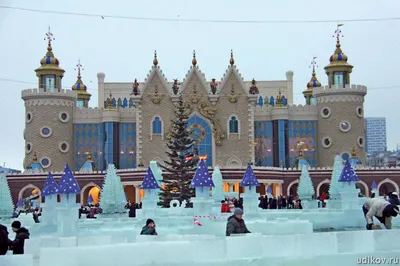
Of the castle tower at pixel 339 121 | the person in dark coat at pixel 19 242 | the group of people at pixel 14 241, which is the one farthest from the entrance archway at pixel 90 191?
the person in dark coat at pixel 19 242

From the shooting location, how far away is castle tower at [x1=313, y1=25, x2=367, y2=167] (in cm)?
6328

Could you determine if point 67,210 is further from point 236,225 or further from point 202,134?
point 202,134

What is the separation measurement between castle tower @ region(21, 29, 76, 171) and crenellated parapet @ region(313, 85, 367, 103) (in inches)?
879

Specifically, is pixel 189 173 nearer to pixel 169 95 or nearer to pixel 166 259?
pixel 169 95

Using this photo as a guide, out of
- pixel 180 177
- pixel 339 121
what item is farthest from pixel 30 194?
pixel 339 121

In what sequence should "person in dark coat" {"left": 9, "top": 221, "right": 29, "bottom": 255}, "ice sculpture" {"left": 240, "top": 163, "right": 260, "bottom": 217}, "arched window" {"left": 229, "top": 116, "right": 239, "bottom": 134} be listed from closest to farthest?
"person in dark coat" {"left": 9, "top": 221, "right": 29, "bottom": 255}
"ice sculpture" {"left": 240, "top": 163, "right": 260, "bottom": 217}
"arched window" {"left": 229, "top": 116, "right": 239, "bottom": 134}

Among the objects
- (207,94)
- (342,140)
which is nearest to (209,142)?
(207,94)

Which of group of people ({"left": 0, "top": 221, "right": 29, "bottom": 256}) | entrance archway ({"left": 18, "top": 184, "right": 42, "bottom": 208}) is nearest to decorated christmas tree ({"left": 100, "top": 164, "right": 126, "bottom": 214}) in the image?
group of people ({"left": 0, "top": 221, "right": 29, "bottom": 256})

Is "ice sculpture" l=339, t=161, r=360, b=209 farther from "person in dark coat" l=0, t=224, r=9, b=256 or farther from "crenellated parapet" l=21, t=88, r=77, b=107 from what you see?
"crenellated parapet" l=21, t=88, r=77, b=107

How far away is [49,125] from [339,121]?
83.7 ft

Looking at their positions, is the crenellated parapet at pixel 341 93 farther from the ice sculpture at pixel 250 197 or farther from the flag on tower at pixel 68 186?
the flag on tower at pixel 68 186

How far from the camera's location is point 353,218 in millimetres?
25594

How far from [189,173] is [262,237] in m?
38.4

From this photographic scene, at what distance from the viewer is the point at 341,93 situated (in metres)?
63.8
